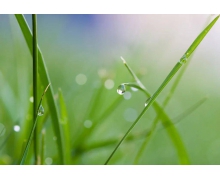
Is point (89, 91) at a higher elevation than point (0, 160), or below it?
higher

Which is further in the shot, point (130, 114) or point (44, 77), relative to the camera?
point (130, 114)

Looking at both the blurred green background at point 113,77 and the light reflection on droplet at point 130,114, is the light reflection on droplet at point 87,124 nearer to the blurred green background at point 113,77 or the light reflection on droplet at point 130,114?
the blurred green background at point 113,77

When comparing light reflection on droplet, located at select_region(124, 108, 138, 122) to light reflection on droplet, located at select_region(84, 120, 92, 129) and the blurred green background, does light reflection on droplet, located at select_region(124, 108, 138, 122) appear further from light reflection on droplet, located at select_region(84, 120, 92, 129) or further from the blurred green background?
light reflection on droplet, located at select_region(84, 120, 92, 129)

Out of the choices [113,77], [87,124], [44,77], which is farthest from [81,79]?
[44,77]

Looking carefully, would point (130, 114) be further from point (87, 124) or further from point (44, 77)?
point (44, 77)

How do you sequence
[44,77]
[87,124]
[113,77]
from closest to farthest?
1. [44,77]
2. [87,124]
3. [113,77]

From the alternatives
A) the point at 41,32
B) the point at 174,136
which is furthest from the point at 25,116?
the point at 41,32
